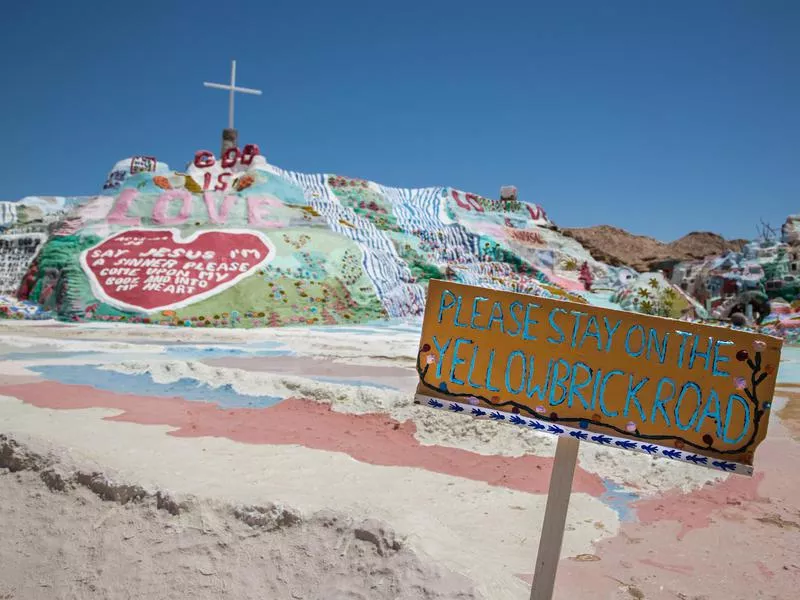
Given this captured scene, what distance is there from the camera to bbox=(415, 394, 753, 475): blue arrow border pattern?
2461 millimetres

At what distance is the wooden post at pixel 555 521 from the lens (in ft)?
8.43

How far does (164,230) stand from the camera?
1908 centimetres

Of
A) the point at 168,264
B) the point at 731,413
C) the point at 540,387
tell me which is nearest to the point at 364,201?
the point at 168,264

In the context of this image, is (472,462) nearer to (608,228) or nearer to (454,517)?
(454,517)

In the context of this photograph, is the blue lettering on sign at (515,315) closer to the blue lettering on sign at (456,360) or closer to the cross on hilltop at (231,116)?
the blue lettering on sign at (456,360)

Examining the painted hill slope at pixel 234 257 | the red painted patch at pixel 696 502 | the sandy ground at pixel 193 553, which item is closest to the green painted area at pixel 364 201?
the painted hill slope at pixel 234 257

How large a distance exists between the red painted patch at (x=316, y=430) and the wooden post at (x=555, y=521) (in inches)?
76.5

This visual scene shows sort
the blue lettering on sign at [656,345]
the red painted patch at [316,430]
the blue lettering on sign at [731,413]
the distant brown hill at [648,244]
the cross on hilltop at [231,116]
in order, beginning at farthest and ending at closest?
the distant brown hill at [648,244] → the cross on hilltop at [231,116] → the red painted patch at [316,430] → the blue lettering on sign at [656,345] → the blue lettering on sign at [731,413]

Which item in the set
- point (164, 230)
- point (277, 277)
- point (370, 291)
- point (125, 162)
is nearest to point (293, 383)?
point (277, 277)

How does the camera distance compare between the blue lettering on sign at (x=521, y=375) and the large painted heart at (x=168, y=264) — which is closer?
the blue lettering on sign at (x=521, y=375)

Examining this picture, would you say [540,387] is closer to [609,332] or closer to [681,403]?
[609,332]

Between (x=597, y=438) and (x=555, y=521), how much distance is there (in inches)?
15.4

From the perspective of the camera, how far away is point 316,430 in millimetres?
5734

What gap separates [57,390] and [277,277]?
11398 millimetres
